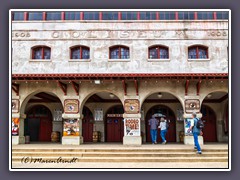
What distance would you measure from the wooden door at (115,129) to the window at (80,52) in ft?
18.9

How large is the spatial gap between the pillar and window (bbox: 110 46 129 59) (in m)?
3.17

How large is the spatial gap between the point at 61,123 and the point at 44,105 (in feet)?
6.31

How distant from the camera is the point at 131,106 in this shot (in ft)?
64.4

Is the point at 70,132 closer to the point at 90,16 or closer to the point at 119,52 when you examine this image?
the point at 119,52

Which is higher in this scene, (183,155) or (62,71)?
(62,71)

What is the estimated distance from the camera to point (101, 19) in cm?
2092

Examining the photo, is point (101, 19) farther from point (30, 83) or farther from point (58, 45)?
point (30, 83)

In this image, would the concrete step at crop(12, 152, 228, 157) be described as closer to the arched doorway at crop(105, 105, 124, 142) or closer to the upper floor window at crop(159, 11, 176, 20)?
the arched doorway at crop(105, 105, 124, 142)

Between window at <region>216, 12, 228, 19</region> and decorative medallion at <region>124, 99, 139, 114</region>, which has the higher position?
window at <region>216, 12, 228, 19</region>

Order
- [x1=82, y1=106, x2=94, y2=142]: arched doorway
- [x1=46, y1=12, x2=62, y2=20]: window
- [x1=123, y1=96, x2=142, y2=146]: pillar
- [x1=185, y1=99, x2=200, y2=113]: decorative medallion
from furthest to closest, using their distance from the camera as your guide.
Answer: [x1=82, y1=106, x2=94, y2=142]: arched doorway < [x1=46, y1=12, x2=62, y2=20]: window < [x1=185, y1=99, x2=200, y2=113]: decorative medallion < [x1=123, y1=96, x2=142, y2=146]: pillar

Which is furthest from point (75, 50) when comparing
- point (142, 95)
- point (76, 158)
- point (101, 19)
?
point (76, 158)

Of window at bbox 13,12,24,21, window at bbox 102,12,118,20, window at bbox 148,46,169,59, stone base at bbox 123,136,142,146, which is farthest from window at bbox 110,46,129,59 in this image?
window at bbox 13,12,24,21

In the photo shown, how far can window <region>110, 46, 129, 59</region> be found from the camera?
20.7 metres

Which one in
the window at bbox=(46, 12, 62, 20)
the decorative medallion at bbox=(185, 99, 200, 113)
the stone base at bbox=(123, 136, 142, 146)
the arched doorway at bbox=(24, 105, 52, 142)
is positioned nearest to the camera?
the stone base at bbox=(123, 136, 142, 146)
